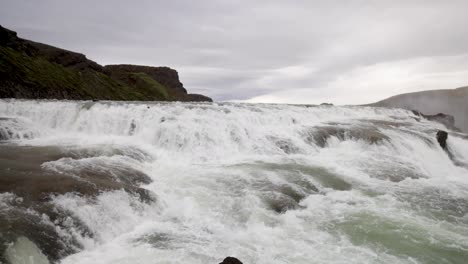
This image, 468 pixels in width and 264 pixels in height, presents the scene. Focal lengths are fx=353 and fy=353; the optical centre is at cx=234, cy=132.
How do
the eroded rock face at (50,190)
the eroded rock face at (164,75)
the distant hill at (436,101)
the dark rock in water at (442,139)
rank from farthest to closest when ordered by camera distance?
the eroded rock face at (164,75) < the distant hill at (436,101) < the dark rock in water at (442,139) < the eroded rock face at (50,190)

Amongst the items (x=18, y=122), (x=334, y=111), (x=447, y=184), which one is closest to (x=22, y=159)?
(x=18, y=122)

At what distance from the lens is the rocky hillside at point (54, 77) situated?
33.8 m

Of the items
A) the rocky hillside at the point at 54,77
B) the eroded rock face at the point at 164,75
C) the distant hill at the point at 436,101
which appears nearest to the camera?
the rocky hillside at the point at 54,77

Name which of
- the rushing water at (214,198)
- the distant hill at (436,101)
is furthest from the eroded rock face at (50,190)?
the distant hill at (436,101)

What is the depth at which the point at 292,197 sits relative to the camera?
33.4ft

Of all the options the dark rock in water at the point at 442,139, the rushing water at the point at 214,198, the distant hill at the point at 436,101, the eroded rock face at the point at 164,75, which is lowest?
the rushing water at the point at 214,198

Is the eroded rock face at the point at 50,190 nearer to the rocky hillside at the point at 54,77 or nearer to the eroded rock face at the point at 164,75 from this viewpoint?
the rocky hillside at the point at 54,77

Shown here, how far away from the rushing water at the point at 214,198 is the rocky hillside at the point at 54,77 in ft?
63.2

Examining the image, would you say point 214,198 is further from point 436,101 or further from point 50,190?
point 436,101

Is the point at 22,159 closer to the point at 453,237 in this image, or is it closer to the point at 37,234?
the point at 37,234

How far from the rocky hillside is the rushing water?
19275mm

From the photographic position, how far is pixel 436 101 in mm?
73375

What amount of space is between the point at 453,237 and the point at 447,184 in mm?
5424

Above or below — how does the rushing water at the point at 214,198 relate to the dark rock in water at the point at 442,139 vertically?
below
